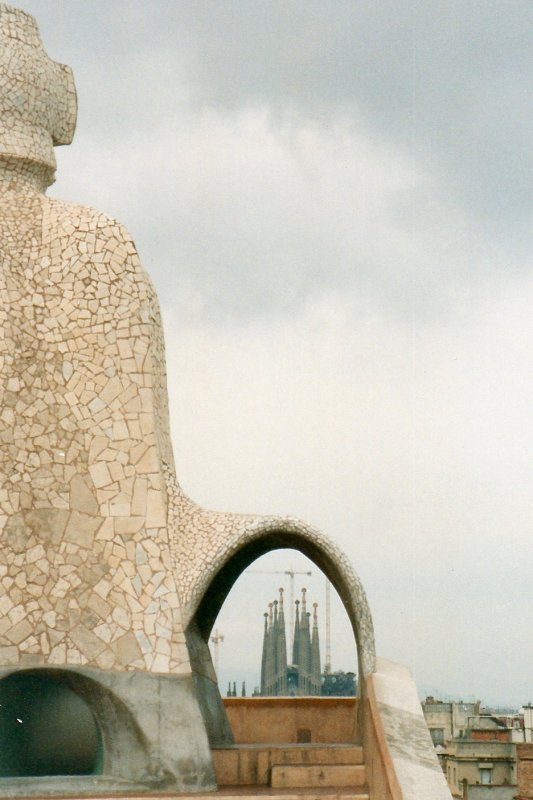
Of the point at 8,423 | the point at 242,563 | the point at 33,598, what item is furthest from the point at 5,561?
the point at 242,563

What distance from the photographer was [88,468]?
43.0ft

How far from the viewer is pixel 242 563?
14.9 meters

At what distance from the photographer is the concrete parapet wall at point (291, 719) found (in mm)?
15867

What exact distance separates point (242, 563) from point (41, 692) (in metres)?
2.78

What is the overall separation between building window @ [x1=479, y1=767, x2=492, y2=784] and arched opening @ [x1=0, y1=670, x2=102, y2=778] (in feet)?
61.8

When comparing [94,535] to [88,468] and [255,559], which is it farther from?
[255,559]

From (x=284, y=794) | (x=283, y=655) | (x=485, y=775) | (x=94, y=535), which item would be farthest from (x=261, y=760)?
(x=283, y=655)

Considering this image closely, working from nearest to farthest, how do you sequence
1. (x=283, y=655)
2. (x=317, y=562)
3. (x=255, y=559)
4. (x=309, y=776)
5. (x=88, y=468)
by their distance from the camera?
(x=309, y=776)
(x=88, y=468)
(x=317, y=562)
(x=255, y=559)
(x=283, y=655)

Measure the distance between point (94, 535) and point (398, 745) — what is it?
3.38 meters

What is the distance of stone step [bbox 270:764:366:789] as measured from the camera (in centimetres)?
1241

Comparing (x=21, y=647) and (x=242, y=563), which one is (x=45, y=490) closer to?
(x=21, y=647)

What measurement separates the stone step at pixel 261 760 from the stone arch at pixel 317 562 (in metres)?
0.86

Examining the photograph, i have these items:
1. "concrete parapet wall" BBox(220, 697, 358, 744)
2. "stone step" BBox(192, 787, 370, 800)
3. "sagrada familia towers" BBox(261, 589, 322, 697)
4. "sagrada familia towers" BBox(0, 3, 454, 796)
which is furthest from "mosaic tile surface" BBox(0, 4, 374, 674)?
"sagrada familia towers" BBox(261, 589, 322, 697)

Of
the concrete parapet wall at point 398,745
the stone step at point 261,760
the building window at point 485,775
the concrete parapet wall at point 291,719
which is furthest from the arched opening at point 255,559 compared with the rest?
the building window at point 485,775
